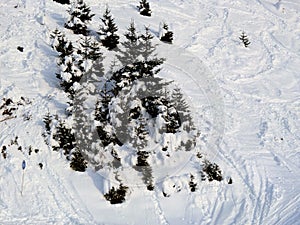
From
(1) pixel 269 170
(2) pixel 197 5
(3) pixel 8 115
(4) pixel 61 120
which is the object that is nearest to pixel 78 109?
(4) pixel 61 120

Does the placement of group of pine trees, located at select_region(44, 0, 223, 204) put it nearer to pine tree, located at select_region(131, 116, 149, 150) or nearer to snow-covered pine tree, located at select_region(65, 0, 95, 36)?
pine tree, located at select_region(131, 116, 149, 150)

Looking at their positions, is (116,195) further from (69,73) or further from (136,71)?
(69,73)

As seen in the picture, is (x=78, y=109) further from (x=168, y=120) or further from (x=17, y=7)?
(x=17, y=7)

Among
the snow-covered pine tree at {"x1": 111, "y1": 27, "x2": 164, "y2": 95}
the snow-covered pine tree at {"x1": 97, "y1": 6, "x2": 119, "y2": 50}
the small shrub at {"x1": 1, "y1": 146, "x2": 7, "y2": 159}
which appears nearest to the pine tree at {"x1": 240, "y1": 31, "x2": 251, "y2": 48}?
the snow-covered pine tree at {"x1": 97, "y1": 6, "x2": 119, "y2": 50}

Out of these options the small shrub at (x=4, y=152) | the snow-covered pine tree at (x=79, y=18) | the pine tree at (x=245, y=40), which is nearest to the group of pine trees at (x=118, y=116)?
the small shrub at (x=4, y=152)

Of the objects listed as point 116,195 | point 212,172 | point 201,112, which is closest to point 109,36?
point 201,112

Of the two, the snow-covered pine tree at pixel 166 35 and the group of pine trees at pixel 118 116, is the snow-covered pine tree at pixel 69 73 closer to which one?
the group of pine trees at pixel 118 116
